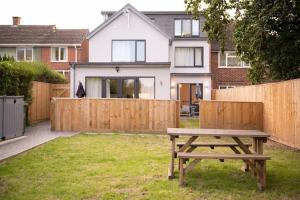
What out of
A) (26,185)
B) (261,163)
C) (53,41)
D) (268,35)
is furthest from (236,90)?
(53,41)

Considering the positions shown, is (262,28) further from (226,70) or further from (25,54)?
(25,54)

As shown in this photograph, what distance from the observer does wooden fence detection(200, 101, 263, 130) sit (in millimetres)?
17812

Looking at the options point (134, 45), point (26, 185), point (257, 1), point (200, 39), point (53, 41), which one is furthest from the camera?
point (53, 41)

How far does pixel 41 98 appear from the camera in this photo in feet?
76.0

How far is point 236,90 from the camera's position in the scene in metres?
23.3

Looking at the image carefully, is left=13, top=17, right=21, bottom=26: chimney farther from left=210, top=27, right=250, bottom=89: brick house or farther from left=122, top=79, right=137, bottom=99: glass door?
left=122, top=79, right=137, bottom=99: glass door

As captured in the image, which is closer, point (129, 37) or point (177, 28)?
point (129, 37)

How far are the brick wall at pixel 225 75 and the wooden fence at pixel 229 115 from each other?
18980mm

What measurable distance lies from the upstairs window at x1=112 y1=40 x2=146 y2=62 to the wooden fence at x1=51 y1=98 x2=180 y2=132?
40.7 feet

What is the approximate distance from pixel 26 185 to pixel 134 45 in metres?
23.3

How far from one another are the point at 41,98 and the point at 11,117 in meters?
9.33

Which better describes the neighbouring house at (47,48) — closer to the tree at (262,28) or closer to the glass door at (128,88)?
the glass door at (128,88)

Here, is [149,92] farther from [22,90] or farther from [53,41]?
[53,41]

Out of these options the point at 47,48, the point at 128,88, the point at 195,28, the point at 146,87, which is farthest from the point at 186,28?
the point at 47,48
